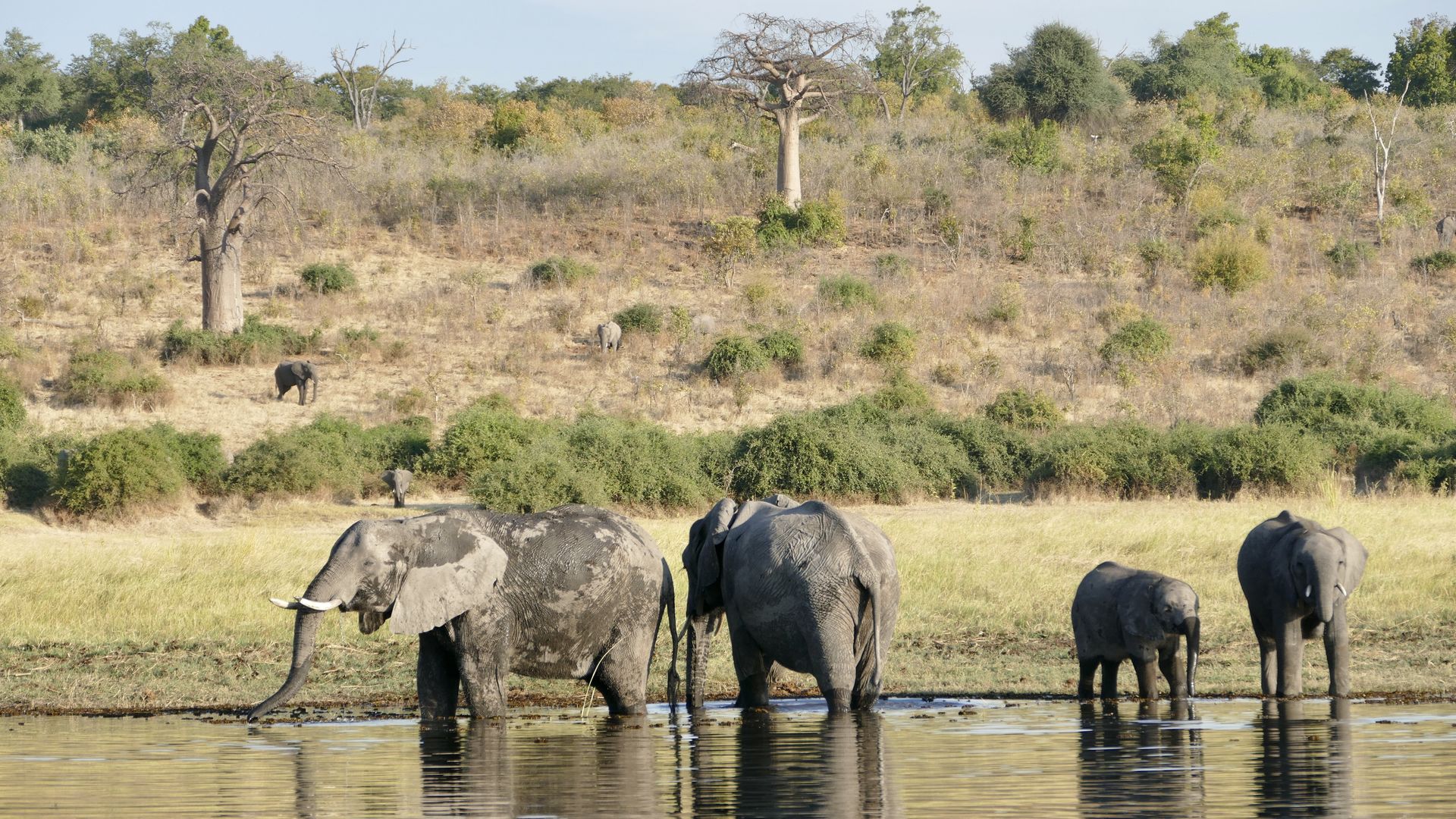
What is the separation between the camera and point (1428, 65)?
6444 centimetres

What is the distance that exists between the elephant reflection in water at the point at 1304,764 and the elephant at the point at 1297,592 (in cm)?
52

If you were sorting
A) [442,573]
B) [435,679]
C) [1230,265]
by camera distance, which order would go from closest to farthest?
[442,573] → [435,679] → [1230,265]

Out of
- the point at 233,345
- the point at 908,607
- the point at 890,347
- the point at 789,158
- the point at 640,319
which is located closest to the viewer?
the point at 908,607

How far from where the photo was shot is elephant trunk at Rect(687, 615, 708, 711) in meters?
12.3

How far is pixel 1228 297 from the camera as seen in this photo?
139 feet

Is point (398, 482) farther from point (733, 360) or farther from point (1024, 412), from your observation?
point (1024, 412)

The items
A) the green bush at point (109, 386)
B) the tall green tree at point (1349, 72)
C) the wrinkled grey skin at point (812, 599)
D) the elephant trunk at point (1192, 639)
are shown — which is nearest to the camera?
the wrinkled grey skin at point (812, 599)

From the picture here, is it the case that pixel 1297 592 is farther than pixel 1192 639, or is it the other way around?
pixel 1297 592

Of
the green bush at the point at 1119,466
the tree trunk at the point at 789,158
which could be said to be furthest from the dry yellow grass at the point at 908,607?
the tree trunk at the point at 789,158

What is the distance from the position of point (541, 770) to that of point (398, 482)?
1963cm

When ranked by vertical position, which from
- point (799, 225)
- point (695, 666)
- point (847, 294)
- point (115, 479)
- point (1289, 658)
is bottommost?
point (1289, 658)

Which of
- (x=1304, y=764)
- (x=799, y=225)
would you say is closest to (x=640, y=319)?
(x=799, y=225)

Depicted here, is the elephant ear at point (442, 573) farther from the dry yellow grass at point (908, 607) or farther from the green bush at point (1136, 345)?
the green bush at point (1136, 345)

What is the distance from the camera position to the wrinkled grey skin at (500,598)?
10.8 m
